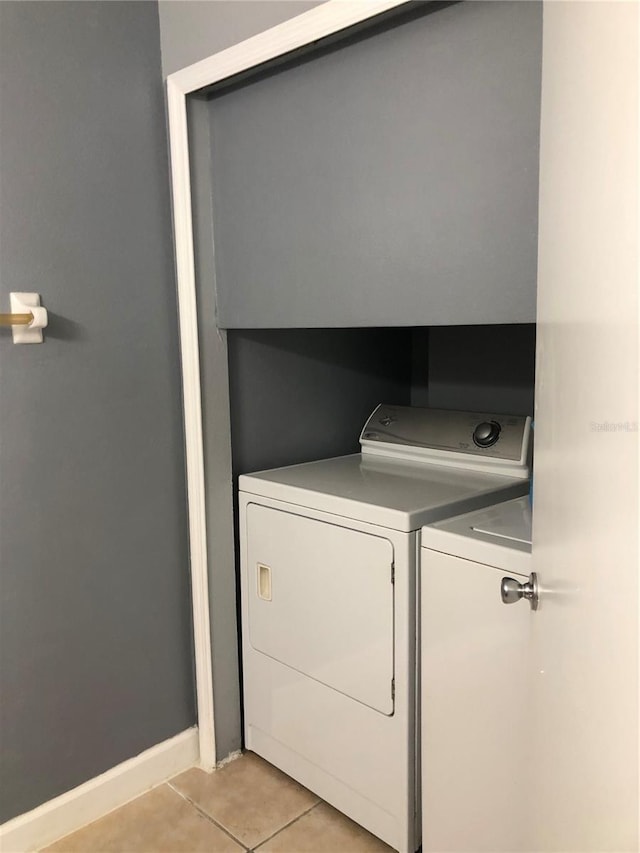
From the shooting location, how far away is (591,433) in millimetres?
552

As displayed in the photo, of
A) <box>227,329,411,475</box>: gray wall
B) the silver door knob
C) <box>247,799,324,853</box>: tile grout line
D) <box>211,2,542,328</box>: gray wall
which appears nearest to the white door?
the silver door knob

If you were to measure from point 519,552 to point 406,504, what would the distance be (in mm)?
339

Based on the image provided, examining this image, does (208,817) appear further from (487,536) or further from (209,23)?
(209,23)

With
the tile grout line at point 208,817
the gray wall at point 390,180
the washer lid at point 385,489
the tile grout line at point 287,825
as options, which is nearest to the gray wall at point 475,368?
the washer lid at point 385,489

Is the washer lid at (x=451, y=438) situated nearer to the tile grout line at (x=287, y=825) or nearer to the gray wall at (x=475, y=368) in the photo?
the gray wall at (x=475, y=368)

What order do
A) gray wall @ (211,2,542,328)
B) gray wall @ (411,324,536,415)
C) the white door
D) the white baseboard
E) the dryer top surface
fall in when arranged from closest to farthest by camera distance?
the white door < gray wall @ (211,2,542,328) < the dryer top surface < the white baseboard < gray wall @ (411,324,536,415)

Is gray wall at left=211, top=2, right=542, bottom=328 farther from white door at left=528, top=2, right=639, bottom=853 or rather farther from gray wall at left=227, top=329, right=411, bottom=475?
white door at left=528, top=2, right=639, bottom=853

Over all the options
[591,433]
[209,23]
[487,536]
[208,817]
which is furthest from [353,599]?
[209,23]

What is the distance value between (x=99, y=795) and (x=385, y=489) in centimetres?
115

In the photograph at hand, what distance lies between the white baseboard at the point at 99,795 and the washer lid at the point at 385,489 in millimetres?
817

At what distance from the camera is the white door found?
1.42 feet

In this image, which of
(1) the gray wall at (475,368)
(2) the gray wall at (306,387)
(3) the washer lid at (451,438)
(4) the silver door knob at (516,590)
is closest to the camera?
(4) the silver door knob at (516,590)

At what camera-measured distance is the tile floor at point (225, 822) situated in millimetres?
1771

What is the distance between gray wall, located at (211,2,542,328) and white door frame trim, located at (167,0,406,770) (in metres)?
0.08
